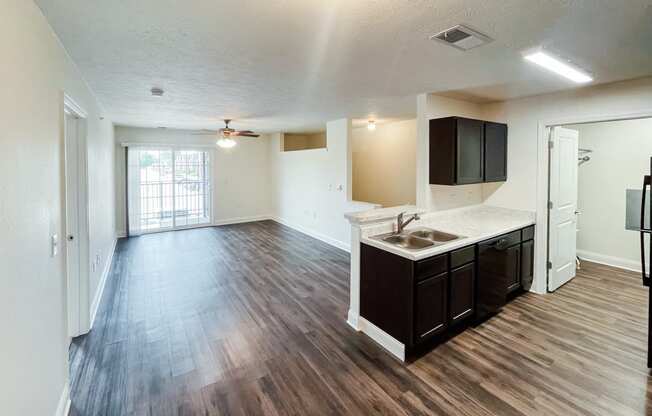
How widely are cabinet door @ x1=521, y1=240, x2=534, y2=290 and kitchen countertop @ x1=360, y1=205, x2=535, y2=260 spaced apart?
0.89 ft

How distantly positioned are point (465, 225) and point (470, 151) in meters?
0.83

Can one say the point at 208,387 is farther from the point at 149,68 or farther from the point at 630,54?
the point at 630,54

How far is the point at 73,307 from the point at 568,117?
546 cm

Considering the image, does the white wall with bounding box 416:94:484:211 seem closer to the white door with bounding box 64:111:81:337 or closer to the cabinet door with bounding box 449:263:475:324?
the cabinet door with bounding box 449:263:475:324

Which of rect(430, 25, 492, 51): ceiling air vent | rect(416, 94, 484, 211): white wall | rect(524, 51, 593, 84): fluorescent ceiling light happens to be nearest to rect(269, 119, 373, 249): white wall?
rect(416, 94, 484, 211): white wall

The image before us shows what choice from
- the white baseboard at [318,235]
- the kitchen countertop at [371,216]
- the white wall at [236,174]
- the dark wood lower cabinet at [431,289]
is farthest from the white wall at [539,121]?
the white wall at [236,174]

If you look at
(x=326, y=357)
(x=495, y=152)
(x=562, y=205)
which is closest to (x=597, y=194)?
(x=562, y=205)

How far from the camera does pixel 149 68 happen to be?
2.59 metres

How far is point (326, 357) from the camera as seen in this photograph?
100 inches

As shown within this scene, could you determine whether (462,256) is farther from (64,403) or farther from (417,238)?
(64,403)

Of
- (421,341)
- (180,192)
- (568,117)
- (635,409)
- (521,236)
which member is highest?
(568,117)

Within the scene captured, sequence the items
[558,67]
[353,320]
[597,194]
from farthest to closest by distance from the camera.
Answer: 1. [597,194]
2. [353,320]
3. [558,67]

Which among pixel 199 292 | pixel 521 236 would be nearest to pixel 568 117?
pixel 521 236

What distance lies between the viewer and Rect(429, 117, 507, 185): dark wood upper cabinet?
3234mm
